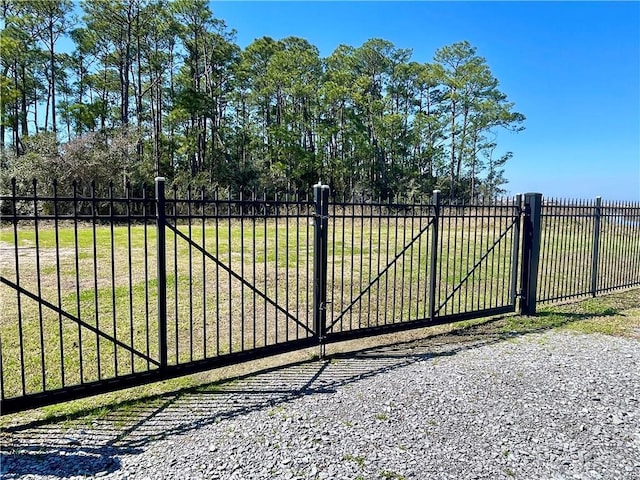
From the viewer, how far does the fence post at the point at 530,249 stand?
6.44 meters

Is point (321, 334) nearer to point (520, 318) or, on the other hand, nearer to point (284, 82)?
point (520, 318)

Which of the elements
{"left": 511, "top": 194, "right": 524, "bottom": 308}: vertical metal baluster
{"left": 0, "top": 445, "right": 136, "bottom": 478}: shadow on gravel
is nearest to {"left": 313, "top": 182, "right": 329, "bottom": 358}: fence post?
{"left": 0, "top": 445, "right": 136, "bottom": 478}: shadow on gravel

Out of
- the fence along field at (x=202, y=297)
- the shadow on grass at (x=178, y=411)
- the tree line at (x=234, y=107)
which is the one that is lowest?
the shadow on grass at (x=178, y=411)

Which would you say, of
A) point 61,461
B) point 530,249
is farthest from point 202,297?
point 530,249

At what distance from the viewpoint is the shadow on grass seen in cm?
291

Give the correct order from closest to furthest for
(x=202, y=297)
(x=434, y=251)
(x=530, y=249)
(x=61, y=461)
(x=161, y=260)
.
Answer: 1. (x=61, y=461)
2. (x=161, y=260)
3. (x=434, y=251)
4. (x=530, y=249)
5. (x=202, y=297)

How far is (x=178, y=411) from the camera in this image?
11.8ft

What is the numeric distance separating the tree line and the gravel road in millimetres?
21593

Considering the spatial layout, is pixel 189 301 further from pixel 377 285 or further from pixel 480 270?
pixel 480 270

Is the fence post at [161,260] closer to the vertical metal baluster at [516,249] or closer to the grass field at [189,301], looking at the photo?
the grass field at [189,301]

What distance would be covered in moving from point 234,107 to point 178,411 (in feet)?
125

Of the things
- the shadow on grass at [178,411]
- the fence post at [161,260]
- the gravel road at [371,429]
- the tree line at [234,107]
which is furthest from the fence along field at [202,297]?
the tree line at [234,107]

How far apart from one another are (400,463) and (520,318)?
457 centimetres

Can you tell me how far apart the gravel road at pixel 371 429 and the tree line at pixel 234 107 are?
2159 centimetres
